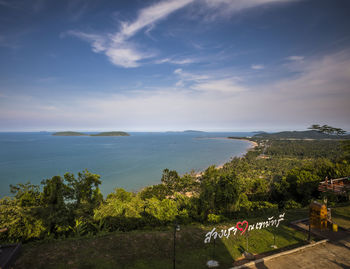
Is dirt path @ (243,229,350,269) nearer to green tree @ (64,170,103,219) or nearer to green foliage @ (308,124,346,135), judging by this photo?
green foliage @ (308,124,346,135)

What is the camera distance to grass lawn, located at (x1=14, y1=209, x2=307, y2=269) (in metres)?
7.95

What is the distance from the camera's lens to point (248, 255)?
841 cm

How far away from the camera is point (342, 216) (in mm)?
12508

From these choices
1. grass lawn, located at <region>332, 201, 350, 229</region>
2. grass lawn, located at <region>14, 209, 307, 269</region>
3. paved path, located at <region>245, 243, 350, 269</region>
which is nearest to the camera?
paved path, located at <region>245, 243, 350, 269</region>

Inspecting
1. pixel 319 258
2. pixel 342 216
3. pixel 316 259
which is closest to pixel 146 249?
pixel 316 259

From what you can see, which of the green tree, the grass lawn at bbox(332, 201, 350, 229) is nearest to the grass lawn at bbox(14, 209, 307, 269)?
the grass lawn at bbox(332, 201, 350, 229)

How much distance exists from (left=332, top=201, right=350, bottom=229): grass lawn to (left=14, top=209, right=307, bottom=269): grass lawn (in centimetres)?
351

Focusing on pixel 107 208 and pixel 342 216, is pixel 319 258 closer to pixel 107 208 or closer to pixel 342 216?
pixel 342 216

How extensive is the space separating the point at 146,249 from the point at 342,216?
46.0 ft

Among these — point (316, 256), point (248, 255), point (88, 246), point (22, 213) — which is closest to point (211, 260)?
point (248, 255)

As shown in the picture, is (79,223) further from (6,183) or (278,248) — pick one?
(6,183)

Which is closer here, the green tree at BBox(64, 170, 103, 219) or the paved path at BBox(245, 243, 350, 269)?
the paved path at BBox(245, 243, 350, 269)

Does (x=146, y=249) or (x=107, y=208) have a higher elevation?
(x=107, y=208)

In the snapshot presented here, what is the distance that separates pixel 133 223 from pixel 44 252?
5273mm
